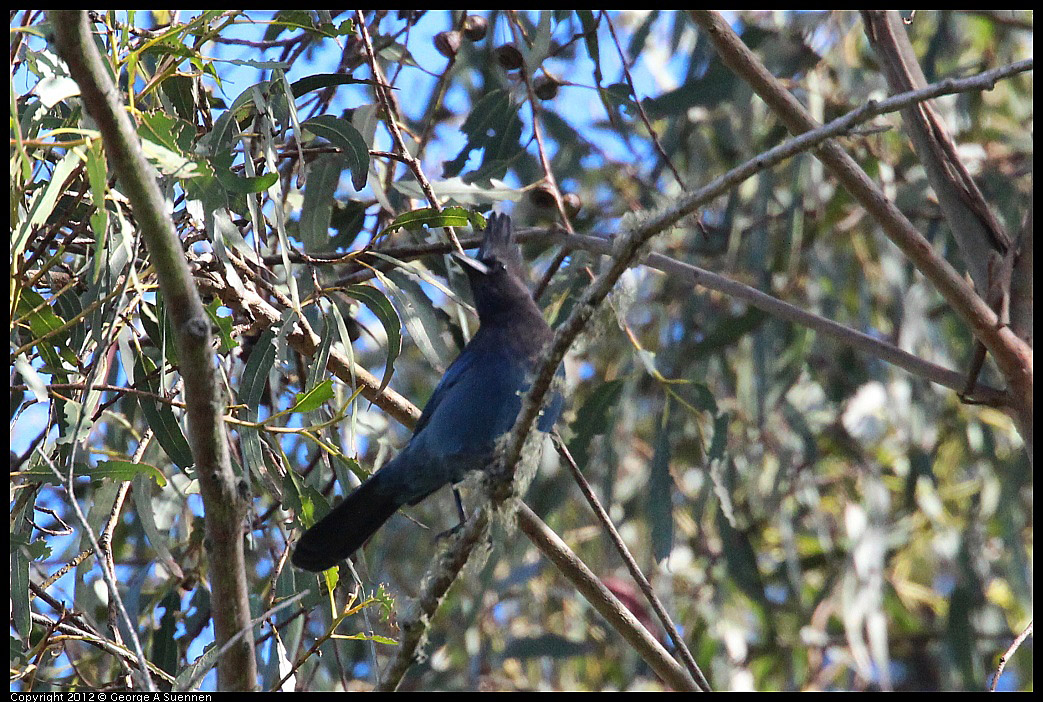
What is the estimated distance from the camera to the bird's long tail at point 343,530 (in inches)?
103

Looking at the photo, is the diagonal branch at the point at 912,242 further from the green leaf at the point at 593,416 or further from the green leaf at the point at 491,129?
the green leaf at the point at 593,416

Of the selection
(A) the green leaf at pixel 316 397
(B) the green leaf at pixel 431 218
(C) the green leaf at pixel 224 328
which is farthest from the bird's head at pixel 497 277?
(A) the green leaf at pixel 316 397

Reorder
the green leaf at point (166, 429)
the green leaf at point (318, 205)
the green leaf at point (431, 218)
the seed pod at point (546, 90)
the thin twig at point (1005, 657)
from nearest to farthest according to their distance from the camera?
the thin twig at point (1005, 657)
the green leaf at point (166, 429)
the green leaf at point (431, 218)
the green leaf at point (318, 205)
the seed pod at point (546, 90)

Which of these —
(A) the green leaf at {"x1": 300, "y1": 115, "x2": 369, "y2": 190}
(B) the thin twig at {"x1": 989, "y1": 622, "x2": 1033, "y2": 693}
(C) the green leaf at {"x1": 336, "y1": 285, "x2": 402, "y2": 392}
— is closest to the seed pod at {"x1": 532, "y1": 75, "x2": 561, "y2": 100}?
(A) the green leaf at {"x1": 300, "y1": 115, "x2": 369, "y2": 190}

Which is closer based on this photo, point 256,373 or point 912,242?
point 256,373

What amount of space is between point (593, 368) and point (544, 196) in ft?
7.46

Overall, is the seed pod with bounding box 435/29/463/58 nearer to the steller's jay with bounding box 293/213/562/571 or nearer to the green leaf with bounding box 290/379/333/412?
the steller's jay with bounding box 293/213/562/571

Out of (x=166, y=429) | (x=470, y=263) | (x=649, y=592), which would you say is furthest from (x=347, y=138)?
(x=649, y=592)

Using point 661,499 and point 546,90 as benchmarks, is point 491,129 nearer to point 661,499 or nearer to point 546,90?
point 546,90

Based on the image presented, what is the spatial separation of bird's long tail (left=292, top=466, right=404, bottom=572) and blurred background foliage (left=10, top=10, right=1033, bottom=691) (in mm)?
90

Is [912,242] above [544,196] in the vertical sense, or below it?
below

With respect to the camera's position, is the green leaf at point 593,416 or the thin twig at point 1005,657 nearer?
the thin twig at point 1005,657

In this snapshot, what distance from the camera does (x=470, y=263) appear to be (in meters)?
3.08

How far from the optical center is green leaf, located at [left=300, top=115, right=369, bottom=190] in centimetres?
260
